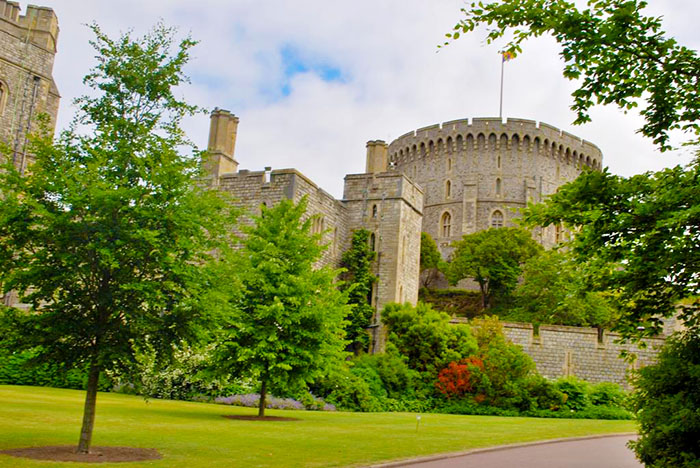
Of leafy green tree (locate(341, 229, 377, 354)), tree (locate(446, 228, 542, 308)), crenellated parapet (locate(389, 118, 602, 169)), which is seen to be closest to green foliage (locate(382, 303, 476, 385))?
leafy green tree (locate(341, 229, 377, 354))

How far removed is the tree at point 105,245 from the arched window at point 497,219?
5655 cm

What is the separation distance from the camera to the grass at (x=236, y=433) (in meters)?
11.3

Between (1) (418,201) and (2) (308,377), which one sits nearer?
(2) (308,377)

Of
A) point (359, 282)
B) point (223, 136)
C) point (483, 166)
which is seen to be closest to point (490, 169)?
point (483, 166)

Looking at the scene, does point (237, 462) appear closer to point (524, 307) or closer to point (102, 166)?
point (102, 166)

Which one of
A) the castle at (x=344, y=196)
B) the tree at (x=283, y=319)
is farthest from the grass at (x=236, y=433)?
the castle at (x=344, y=196)

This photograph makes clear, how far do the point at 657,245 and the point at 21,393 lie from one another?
58.3 feet

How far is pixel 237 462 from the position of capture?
10.6m

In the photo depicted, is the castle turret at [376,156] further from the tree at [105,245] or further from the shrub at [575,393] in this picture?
the tree at [105,245]

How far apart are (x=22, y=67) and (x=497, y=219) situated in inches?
1732

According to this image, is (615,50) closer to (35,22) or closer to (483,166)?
(35,22)

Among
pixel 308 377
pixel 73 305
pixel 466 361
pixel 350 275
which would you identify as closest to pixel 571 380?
pixel 466 361

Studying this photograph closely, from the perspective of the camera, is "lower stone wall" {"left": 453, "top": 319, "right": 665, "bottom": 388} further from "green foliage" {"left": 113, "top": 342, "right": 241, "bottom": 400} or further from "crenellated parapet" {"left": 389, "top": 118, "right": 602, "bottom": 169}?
"crenellated parapet" {"left": 389, "top": 118, "right": 602, "bottom": 169}

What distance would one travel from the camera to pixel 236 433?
47.3 feet
